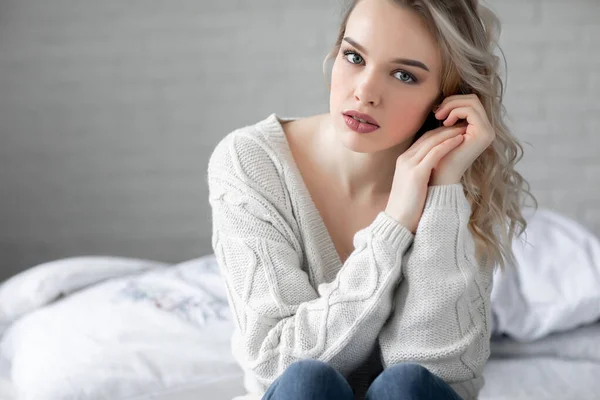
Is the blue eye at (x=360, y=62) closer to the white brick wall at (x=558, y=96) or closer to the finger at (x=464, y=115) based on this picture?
the finger at (x=464, y=115)

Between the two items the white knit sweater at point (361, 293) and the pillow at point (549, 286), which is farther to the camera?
the pillow at point (549, 286)

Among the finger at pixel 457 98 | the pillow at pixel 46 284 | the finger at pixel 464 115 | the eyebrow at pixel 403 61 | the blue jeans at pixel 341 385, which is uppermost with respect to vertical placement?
the eyebrow at pixel 403 61

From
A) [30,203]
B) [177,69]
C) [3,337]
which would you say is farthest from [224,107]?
[3,337]

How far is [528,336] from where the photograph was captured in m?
1.86

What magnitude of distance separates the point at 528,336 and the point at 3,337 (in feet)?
4.15

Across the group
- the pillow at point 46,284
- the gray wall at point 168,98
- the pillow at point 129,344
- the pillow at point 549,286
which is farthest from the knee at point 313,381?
the gray wall at point 168,98

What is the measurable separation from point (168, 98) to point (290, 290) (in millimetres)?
1682

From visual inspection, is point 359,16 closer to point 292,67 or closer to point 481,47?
point 481,47

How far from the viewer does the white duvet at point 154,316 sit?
5.37 feet

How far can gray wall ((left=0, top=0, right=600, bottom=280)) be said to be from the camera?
2.71 metres

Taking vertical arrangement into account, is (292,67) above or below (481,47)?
below

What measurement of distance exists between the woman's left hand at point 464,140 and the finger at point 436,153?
18 mm

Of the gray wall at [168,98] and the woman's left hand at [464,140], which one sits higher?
the woman's left hand at [464,140]

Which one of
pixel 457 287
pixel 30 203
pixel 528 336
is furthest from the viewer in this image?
pixel 30 203
